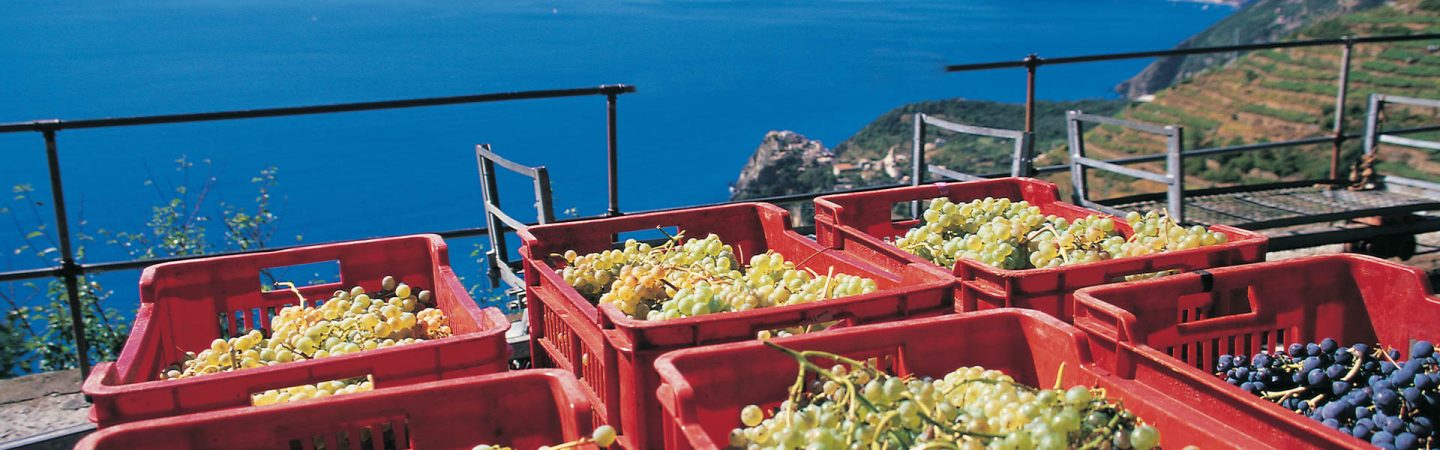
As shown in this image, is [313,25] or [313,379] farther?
[313,25]

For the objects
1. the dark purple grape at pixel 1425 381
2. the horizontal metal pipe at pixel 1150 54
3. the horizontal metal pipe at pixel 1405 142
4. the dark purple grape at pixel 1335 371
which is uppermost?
the horizontal metal pipe at pixel 1150 54

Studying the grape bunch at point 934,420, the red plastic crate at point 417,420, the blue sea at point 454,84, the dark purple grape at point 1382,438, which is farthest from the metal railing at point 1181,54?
the blue sea at point 454,84

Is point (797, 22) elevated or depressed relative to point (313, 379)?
elevated

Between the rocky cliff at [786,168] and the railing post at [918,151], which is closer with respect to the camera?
the railing post at [918,151]

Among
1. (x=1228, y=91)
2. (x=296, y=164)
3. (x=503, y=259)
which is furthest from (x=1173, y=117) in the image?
→ (x=503, y=259)

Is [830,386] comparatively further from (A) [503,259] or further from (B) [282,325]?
(A) [503,259]

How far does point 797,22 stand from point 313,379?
62604 mm

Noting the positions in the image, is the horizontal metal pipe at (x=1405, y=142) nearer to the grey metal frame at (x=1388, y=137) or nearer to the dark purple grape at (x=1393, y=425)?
the grey metal frame at (x=1388, y=137)

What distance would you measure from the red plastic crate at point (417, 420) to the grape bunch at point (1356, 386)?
0.93 m

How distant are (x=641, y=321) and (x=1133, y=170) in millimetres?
2630

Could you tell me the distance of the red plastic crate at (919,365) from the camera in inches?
53.2

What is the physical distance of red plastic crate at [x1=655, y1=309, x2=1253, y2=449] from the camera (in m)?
1.35

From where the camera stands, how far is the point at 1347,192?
4.72 m

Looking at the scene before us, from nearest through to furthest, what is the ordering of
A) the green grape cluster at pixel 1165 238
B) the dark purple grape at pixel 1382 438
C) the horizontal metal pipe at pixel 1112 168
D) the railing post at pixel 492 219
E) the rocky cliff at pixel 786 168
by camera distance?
1. the dark purple grape at pixel 1382 438
2. the green grape cluster at pixel 1165 238
3. the railing post at pixel 492 219
4. the horizontal metal pipe at pixel 1112 168
5. the rocky cliff at pixel 786 168
